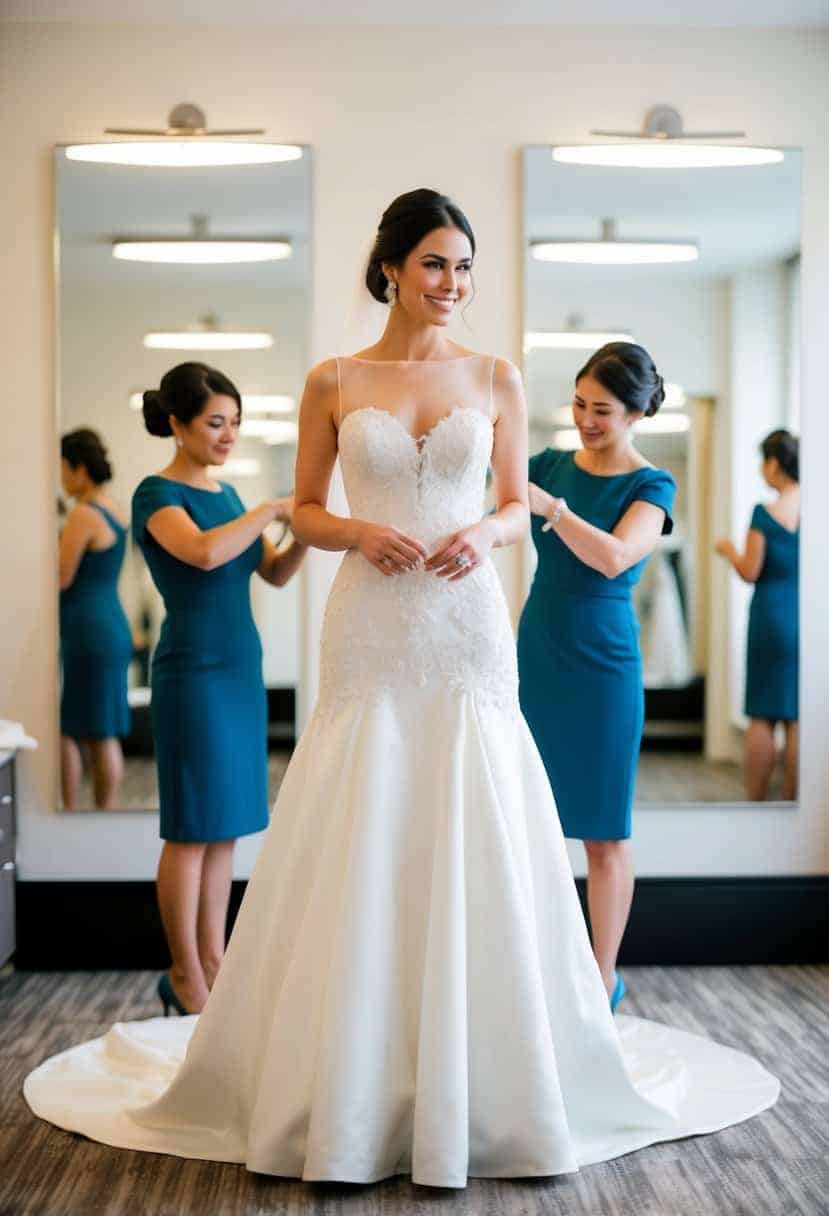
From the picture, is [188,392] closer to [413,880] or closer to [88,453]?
[88,453]

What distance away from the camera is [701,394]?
4094 mm

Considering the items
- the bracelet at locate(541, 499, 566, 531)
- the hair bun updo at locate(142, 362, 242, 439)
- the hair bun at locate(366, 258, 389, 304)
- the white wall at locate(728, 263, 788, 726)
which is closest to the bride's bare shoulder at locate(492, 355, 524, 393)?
the hair bun at locate(366, 258, 389, 304)

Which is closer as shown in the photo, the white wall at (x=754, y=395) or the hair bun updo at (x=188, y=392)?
the hair bun updo at (x=188, y=392)

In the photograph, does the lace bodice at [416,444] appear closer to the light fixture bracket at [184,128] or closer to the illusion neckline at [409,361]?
the illusion neckline at [409,361]

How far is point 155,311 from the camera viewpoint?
402cm

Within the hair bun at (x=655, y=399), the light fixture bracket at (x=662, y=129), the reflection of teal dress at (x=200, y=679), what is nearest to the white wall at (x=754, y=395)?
the light fixture bracket at (x=662, y=129)

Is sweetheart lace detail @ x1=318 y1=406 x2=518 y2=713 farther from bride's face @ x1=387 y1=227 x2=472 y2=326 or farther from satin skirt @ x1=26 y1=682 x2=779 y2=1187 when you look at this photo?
bride's face @ x1=387 y1=227 x2=472 y2=326

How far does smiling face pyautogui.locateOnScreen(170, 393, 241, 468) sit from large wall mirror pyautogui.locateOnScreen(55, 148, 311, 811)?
0.54 m

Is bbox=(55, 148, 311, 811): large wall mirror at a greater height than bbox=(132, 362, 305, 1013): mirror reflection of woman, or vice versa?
bbox=(55, 148, 311, 811): large wall mirror

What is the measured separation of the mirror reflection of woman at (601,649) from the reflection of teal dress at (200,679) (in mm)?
716

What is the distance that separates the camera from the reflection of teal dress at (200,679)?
3379 millimetres

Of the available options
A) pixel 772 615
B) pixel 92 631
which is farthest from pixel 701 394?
pixel 92 631

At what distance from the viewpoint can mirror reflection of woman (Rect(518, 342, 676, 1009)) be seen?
10.9ft

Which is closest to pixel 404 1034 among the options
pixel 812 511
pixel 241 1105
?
pixel 241 1105
